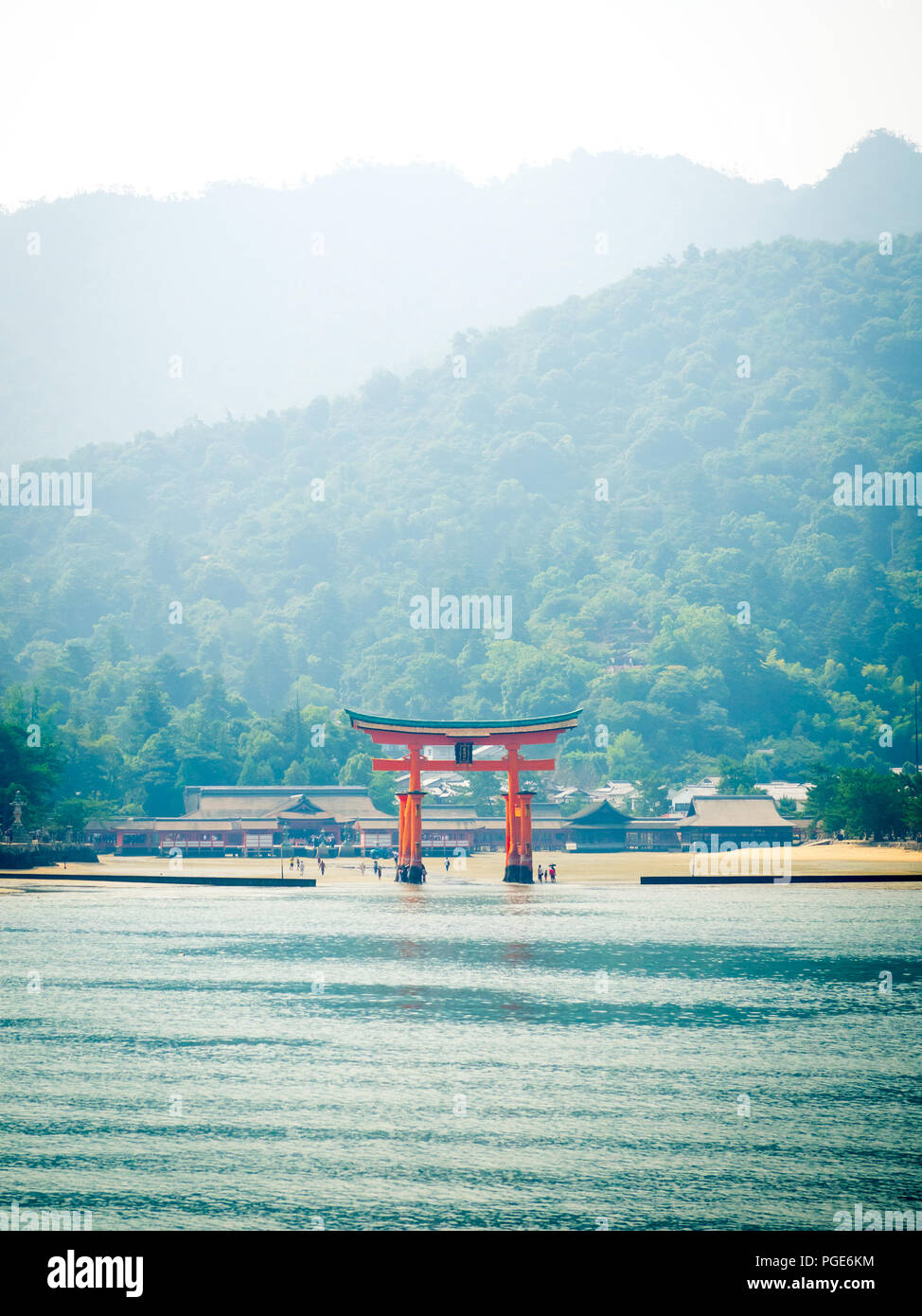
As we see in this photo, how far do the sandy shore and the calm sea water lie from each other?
80.8ft

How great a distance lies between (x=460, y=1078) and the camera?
22656 mm

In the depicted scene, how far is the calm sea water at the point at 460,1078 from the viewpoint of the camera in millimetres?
16875

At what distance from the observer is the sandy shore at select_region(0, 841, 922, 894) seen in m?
67.1

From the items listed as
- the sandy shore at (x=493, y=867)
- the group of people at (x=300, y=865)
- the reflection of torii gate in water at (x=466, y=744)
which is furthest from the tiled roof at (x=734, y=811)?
the reflection of torii gate in water at (x=466, y=744)

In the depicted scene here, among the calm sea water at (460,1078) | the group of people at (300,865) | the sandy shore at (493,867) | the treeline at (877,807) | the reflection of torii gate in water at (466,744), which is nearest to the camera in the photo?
the calm sea water at (460,1078)

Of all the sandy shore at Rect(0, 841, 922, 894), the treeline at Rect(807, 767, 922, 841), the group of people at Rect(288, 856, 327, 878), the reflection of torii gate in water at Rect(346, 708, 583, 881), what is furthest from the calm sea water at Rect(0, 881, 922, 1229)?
the treeline at Rect(807, 767, 922, 841)

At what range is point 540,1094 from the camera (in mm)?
21672

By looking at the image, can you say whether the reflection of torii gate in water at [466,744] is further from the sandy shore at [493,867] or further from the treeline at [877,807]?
the treeline at [877,807]

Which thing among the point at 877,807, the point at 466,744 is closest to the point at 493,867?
the point at 466,744

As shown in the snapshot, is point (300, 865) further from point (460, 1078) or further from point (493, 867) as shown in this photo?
point (460, 1078)

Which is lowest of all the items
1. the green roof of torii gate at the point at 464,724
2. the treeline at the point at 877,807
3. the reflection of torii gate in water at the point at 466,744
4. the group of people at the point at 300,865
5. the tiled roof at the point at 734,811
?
the group of people at the point at 300,865

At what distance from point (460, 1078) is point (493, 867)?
60.3 meters

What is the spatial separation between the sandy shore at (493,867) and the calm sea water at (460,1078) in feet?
80.8

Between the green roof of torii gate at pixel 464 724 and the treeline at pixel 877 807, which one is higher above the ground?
the green roof of torii gate at pixel 464 724
